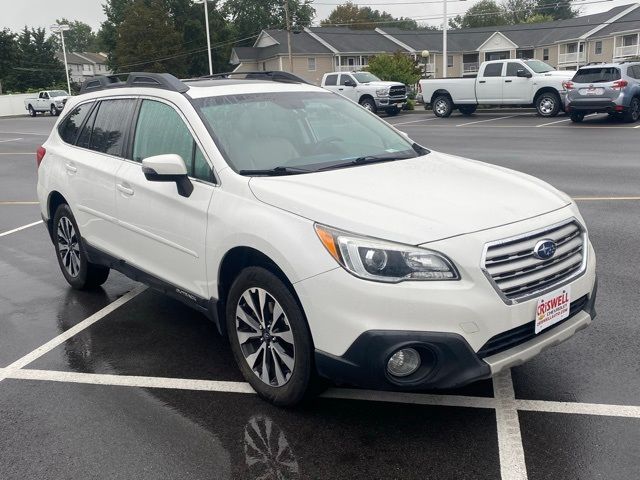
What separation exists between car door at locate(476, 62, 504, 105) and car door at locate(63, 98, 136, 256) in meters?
21.9

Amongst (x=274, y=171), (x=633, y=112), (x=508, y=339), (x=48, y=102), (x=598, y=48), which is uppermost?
(x=598, y=48)

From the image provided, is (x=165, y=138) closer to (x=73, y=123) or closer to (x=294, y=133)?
(x=294, y=133)

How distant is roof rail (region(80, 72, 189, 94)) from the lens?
4.71m

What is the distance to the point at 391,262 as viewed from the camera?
3213mm

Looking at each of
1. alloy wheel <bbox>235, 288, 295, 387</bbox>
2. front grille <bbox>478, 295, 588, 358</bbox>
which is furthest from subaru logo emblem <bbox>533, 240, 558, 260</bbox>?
alloy wheel <bbox>235, 288, 295, 387</bbox>

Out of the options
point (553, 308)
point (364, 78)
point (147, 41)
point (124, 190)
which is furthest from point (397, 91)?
point (147, 41)

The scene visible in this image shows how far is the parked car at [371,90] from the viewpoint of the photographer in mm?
29062

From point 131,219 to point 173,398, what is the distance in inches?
55.8

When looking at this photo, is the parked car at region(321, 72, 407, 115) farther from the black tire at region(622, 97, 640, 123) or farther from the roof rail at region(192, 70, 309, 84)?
the roof rail at region(192, 70, 309, 84)

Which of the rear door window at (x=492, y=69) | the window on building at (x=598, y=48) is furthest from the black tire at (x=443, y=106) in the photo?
the window on building at (x=598, y=48)

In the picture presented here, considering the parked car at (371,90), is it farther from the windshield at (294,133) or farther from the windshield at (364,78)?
the windshield at (294,133)

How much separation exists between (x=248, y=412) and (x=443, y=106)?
25.1m

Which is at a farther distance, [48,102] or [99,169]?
[48,102]

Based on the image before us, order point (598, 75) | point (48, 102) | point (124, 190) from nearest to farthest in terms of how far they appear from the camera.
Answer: point (124, 190)
point (598, 75)
point (48, 102)
